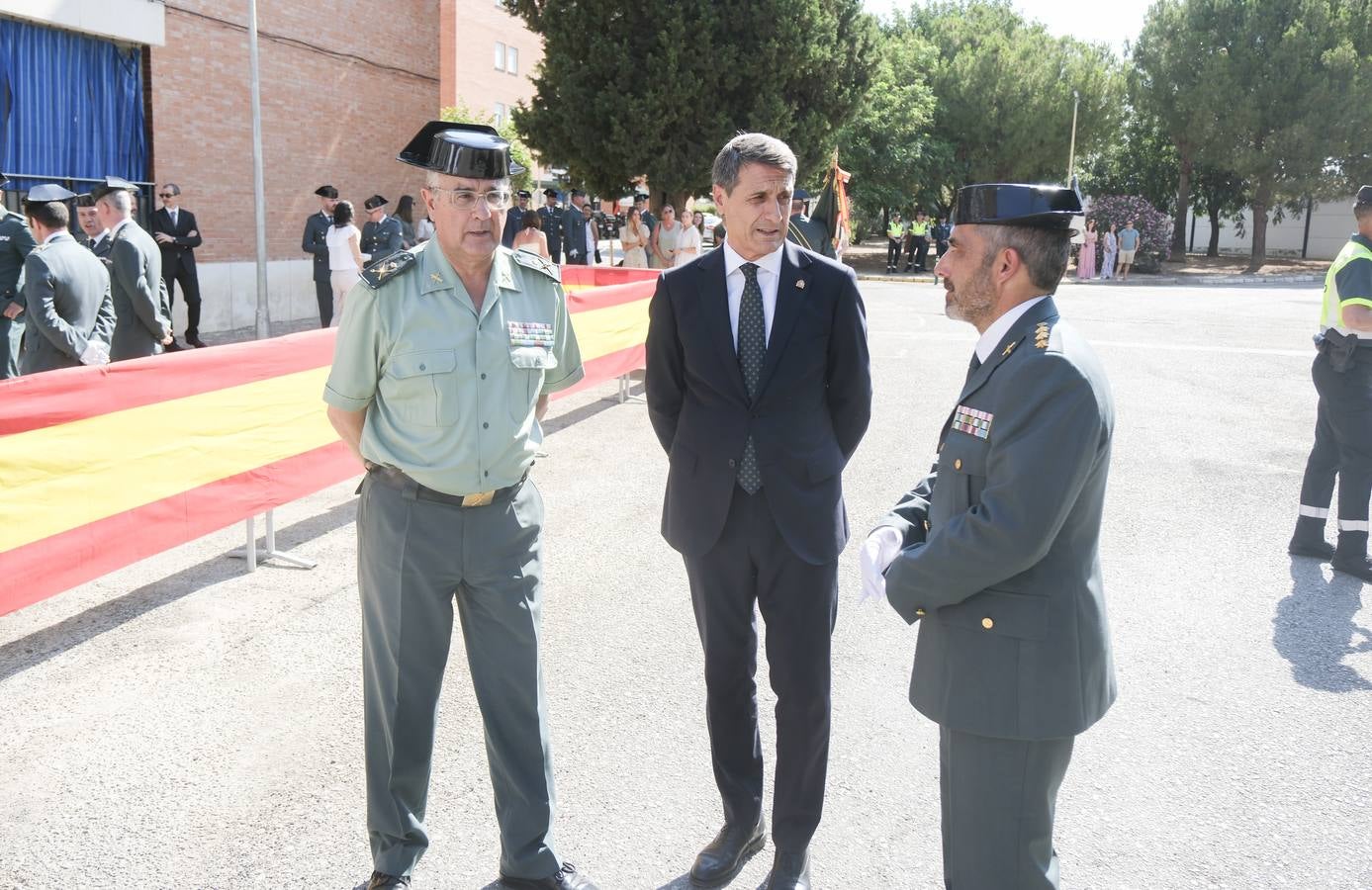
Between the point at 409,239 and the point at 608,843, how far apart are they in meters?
16.0

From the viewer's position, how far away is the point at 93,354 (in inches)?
273

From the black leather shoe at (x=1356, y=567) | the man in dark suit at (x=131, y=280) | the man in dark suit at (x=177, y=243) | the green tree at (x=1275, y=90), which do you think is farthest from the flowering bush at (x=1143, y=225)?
the man in dark suit at (x=131, y=280)

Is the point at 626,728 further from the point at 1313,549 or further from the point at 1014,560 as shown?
the point at 1313,549

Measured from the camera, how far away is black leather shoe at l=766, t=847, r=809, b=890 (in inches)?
128

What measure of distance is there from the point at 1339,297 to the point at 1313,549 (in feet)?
5.08

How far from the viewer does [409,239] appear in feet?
59.9

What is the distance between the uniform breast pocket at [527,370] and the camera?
3.30 metres

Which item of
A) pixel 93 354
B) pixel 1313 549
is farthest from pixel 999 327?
pixel 93 354

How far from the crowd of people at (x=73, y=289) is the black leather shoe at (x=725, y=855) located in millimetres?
5445

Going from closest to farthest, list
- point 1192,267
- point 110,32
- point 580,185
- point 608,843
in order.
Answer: point 608,843 < point 110,32 < point 580,185 < point 1192,267

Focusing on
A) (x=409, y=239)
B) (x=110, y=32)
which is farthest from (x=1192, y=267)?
(x=110, y=32)

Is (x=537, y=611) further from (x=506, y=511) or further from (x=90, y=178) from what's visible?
(x=90, y=178)

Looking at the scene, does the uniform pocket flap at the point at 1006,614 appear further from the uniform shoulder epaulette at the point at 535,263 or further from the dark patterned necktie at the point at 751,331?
the uniform shoulder epaulette at the point at 535,263

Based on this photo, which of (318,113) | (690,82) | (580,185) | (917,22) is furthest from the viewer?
(917,22)
